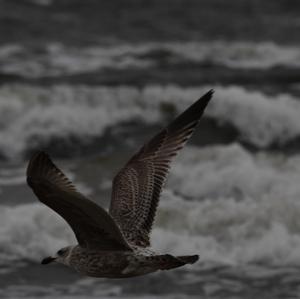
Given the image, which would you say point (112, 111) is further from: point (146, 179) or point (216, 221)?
point (146, 179)

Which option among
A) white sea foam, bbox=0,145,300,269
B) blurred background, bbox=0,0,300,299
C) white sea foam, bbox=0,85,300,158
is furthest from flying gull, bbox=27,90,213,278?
white sea foam, bbox=0,85,300,158

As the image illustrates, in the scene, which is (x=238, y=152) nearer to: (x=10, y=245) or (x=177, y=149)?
(x=10, y=245)

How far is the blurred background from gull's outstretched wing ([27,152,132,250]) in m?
2.12

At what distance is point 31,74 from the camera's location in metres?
13.7

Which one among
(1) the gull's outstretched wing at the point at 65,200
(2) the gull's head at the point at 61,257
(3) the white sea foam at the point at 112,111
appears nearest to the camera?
(1) the gull's outstretched wing at the point at 65,200

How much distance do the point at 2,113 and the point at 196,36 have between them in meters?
4.82

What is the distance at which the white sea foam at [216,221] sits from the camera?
27.1ft

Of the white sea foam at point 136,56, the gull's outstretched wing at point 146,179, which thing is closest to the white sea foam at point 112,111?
the white sea foam at point 136,56

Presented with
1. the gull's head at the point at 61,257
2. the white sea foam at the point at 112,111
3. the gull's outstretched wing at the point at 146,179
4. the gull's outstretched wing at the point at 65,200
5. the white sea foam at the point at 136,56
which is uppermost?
the white sea foam at the point at 136,56

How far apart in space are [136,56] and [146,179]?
8672mm

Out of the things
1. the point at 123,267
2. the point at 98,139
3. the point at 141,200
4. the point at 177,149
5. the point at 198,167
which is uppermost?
the point at 98,139

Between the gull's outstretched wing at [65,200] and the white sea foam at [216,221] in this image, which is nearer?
the gull's outstretched wing at [65,200]

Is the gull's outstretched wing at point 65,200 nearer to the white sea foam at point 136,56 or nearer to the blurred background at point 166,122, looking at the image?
the blurred background at point 166,122

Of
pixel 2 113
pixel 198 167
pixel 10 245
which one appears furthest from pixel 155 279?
pixel 2 113
